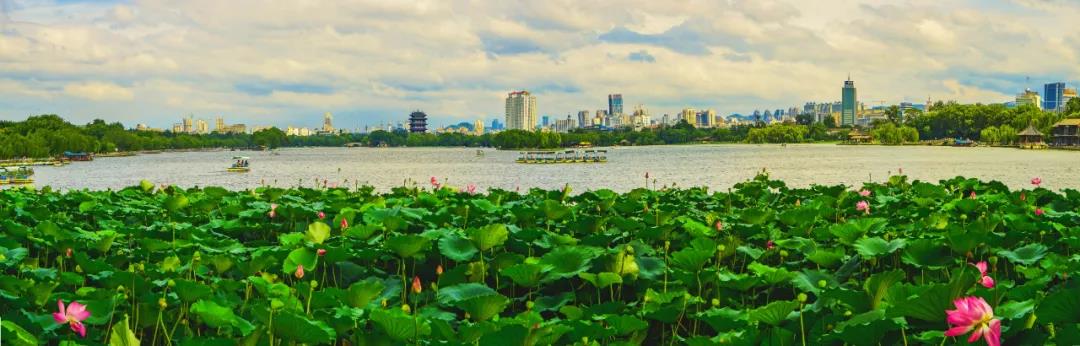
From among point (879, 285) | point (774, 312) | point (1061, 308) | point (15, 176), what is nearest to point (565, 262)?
point (774, 312)

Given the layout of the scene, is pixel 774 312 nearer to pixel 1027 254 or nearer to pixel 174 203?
pixel 1027 254

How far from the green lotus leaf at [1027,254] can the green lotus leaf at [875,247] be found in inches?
19.9

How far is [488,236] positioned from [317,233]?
3.46 feet

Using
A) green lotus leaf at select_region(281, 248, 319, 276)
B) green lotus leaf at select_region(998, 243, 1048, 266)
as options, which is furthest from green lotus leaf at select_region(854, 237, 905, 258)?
green lotus leaf at select_region(281, 248, 319, 276)

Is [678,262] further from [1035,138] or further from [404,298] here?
[1035,138]

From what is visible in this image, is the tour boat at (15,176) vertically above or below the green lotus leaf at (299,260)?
below

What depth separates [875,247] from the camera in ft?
14.7

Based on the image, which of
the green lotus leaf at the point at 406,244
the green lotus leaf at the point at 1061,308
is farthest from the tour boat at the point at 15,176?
the green lotus leaf at the point at 1061,308

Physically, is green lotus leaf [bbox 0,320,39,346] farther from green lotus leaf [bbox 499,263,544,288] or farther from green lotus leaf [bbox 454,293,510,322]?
green lotus leaf [bbox 499,263,544,288]

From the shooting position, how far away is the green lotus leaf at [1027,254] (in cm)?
433

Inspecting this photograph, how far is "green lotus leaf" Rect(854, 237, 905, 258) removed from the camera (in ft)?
14.5

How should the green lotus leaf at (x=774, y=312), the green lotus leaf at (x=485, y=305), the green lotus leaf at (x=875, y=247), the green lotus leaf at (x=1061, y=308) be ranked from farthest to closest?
the green lotus leaf at (x=875, y=247), the green lotus leaf at (x=485, y=305), the green lotus leaf at (x=774, y=312), the green lotus leaf at (x=1061, y=308)

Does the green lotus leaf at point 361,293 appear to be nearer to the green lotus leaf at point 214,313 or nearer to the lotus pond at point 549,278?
the lotus pond at point 549,278

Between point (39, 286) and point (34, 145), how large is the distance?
380ft
